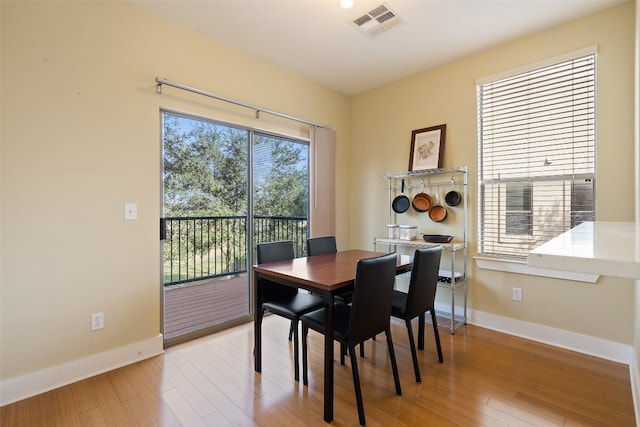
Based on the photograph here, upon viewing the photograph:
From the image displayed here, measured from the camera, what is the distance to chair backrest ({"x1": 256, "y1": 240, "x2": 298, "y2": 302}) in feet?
7.94

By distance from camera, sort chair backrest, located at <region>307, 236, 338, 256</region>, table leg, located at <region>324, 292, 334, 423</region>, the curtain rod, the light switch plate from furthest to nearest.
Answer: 1. chair backrest, located at <region>307, 236, 338, 256</region>
2. the curtain rod
3. the light switch plate
4. table leg, located at <region>324, 292, 334, 423</region>

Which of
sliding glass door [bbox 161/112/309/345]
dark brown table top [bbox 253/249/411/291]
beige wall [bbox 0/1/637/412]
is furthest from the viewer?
sliding glass door [bbox 161/112/309/345]

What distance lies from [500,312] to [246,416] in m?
2.53

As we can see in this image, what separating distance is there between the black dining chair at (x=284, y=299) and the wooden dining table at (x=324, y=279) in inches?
4.7

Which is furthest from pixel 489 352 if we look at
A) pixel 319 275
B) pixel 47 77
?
pixel 47 77

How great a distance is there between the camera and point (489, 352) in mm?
2555

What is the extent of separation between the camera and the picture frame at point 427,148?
338 cm

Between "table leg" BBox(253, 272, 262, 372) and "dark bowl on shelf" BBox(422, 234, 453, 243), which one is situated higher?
"dark bowl on shelf" BBox(422, 234, 453, 243)

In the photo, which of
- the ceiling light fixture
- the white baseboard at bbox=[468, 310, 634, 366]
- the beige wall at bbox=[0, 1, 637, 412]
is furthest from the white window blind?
the ceiling light fixture

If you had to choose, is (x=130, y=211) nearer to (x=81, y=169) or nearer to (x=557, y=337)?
(x=81, y=169)

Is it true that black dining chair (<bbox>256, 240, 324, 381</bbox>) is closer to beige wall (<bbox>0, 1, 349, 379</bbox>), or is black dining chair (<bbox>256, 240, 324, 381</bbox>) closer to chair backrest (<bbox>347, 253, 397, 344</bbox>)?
chair backrest (<bbox>347, 253, 397, 344</bbox>)

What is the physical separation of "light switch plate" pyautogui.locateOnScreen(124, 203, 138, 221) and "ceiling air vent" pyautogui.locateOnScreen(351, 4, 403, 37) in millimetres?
2349

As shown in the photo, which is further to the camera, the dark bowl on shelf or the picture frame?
the picture frame

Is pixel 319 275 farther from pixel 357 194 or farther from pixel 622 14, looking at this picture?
pixel 622 14
